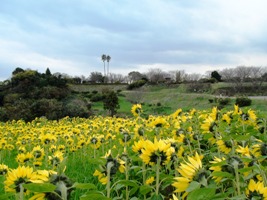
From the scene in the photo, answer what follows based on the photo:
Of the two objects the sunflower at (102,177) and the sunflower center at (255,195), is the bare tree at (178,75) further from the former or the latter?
the sunflower center at (255,195)

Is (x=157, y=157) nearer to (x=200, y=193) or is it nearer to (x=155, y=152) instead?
(x=155, y=152)

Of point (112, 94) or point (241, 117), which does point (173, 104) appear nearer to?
point (112, 94)

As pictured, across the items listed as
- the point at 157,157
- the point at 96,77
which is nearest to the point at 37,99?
the point at 157,157

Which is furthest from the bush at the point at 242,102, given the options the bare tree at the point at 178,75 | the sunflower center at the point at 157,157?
the bare tree at the point at 178,75

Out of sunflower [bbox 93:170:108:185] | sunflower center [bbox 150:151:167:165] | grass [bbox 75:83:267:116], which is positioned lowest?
grass [bbox 75:83:267:116]

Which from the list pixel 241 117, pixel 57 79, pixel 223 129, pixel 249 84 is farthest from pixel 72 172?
pixel 249 84

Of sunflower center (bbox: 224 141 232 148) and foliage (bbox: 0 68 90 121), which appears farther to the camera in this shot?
foliage (bbox: 0 68 90 121)

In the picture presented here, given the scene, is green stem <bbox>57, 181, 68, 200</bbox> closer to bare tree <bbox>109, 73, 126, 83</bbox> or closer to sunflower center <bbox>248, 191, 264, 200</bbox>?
sunflower center <bbox>248, 191, 264, 200</bbox>

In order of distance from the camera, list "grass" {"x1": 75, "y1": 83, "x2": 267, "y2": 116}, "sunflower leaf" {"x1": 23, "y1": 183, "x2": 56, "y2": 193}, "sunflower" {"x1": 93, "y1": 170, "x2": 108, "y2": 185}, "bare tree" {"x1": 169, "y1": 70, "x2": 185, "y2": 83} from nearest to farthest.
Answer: "sunflower leaf" {"x1": 23, "y1": 183, "x2": 56, "y2": 193} → "sunflower" {"x1": 93, "y1": 170, "x2": 108, "y2": 185} → "grass" {"x1": 75, "y1": 83, "x2": 267, "y2": 116} → "bare tree" {"x1": 169, "y1": 70, "x2": 185, "y2": 83}

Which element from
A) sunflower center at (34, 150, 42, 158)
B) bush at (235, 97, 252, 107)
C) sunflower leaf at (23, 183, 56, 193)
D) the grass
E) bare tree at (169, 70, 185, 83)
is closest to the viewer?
sunflower leaf at (23, 183, 56, 193)

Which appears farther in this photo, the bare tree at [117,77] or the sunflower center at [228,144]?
the bare tree at [117,77]

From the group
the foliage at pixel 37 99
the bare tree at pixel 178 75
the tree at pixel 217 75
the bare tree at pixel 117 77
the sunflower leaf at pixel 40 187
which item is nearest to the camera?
the sunflower leaf at pixel 40 187

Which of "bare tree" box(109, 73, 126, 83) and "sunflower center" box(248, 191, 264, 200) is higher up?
"bare tree" box(109, 73, 126, 83)

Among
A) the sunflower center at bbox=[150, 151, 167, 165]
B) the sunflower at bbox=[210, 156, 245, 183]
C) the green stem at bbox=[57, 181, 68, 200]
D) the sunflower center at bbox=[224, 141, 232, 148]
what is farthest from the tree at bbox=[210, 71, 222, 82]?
the green stem at bbox=[57, 181, 68, 200]
